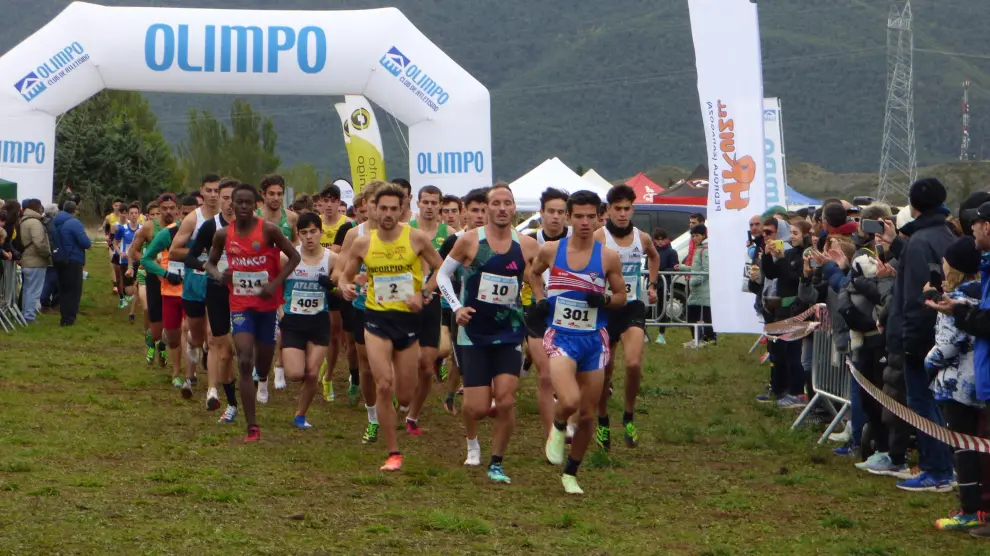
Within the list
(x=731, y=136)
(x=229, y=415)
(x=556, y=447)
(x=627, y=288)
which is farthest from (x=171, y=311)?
(x=731, y=136)

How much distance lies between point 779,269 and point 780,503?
4672mm

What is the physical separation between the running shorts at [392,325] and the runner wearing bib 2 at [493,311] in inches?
22.4

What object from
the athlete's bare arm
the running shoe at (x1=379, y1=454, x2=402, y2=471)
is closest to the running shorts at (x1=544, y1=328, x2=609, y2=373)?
the athlete's bare arm

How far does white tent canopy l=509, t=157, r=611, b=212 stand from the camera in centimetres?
3116

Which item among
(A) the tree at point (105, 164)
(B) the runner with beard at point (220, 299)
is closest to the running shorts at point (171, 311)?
(B) the runner with beard at point (220, 299)

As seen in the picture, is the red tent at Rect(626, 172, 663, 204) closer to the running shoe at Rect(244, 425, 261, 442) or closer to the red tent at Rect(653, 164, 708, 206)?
the red tent at Rect(653, 164, 708, 206)

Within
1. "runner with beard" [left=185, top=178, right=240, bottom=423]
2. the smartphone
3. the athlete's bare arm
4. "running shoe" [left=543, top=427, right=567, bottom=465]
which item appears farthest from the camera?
"runner with beard" [left=185, top=178, right=240, bottom=423]

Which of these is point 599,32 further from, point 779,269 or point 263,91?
point 779,269

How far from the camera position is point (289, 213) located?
480 inches

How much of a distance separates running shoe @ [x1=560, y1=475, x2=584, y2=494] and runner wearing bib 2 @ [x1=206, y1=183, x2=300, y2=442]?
2.76 meters

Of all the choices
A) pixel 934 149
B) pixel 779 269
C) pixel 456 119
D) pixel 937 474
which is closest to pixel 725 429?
pixel 779 269

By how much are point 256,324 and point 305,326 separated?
759 mm

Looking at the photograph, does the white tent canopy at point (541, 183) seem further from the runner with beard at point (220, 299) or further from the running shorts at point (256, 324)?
the running shorts at point (256, 324)

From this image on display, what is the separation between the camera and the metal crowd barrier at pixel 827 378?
1027 cm
